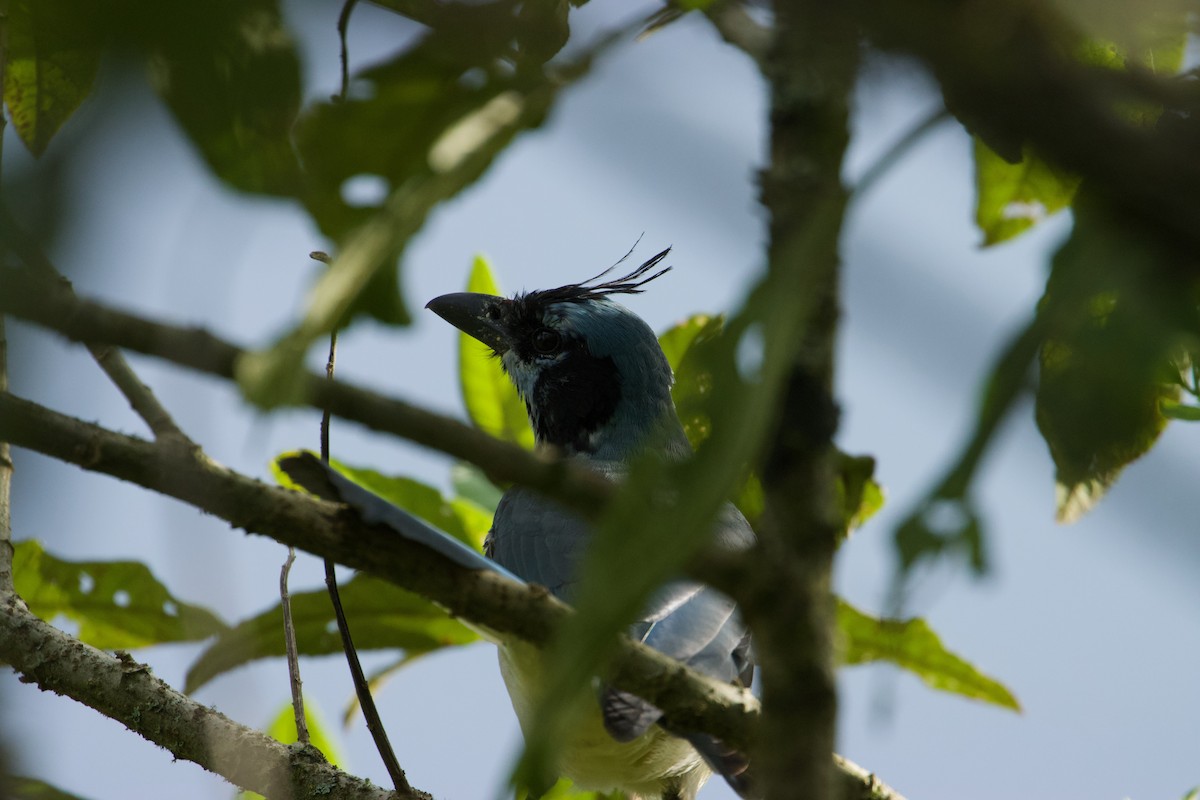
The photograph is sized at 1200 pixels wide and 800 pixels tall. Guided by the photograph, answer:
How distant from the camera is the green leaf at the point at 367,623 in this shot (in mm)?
4152

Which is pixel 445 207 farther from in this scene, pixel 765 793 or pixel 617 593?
pixel 765 793

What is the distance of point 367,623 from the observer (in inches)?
169

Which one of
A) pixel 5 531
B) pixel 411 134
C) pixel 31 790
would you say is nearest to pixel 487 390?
pixel 5 531

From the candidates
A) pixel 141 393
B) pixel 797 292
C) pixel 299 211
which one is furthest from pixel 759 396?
pixel 141 393

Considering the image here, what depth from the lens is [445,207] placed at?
4.00ft

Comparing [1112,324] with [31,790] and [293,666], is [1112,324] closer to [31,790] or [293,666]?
[31,790]

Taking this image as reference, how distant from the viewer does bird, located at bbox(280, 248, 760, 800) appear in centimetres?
272

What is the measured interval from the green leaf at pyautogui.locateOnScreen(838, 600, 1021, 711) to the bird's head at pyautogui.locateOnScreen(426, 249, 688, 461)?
147 centimetres

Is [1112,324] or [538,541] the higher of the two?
[538,541]

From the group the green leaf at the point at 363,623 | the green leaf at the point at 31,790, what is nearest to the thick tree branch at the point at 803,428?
the green leaf at the point at 31,790

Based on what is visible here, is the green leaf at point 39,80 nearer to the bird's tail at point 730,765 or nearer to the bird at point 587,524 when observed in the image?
the bird at point 587,524

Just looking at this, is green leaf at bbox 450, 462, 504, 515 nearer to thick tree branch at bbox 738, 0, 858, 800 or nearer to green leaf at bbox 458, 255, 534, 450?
green leaf at bbox 458, 255, 534, 450

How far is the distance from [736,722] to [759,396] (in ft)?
2.38

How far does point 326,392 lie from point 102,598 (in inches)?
135
